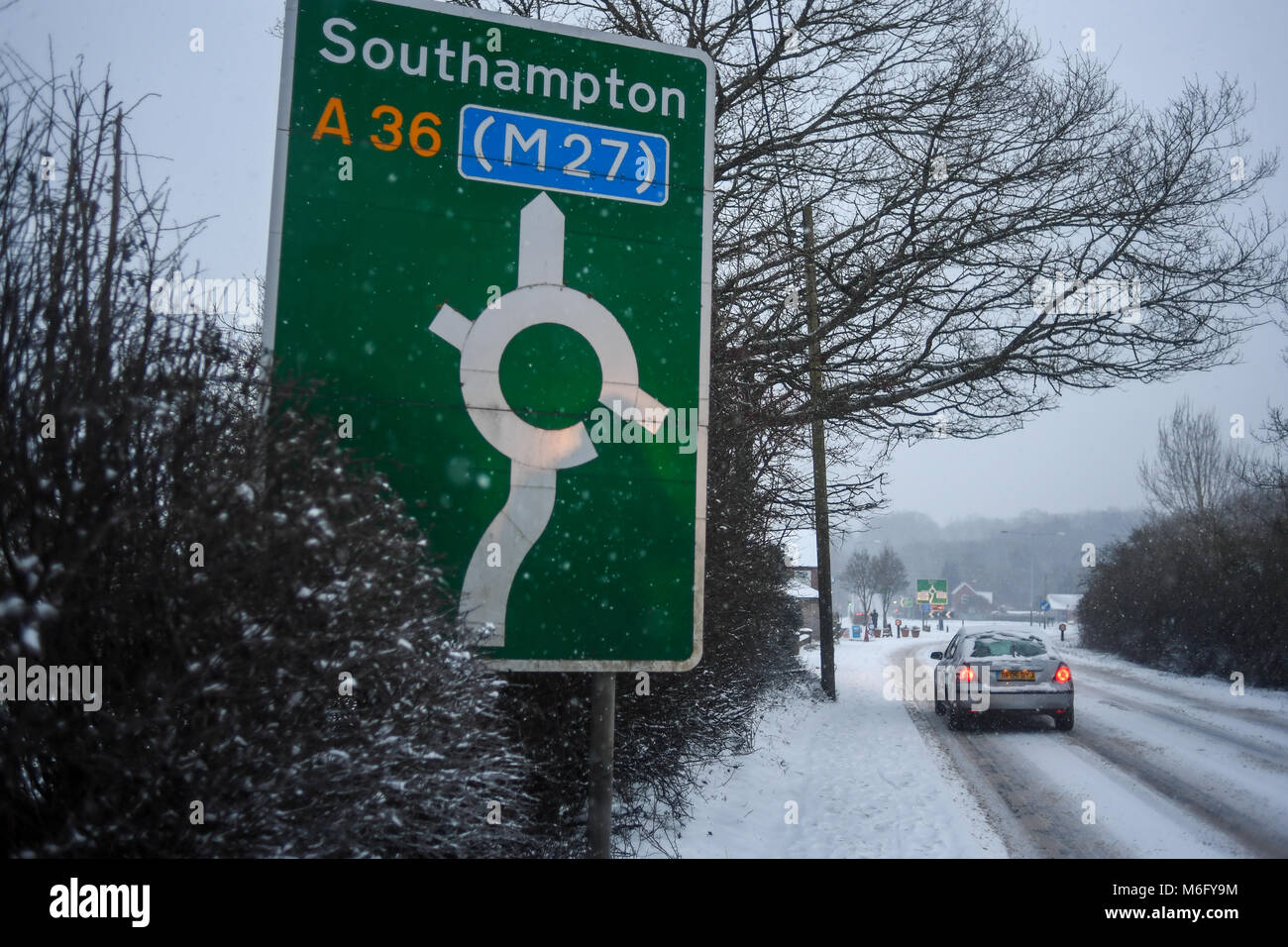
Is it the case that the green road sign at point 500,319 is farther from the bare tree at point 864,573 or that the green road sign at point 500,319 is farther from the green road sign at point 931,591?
the bare tree at point 864,573

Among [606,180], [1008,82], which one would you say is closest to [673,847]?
[606,180]

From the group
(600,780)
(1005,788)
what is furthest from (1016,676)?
(600,780)

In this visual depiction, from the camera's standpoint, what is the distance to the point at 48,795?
1.86 m

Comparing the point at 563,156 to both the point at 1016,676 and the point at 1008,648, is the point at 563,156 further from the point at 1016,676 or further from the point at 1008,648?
the point at 1008,648

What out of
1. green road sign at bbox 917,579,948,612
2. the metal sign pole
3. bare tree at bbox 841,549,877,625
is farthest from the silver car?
bare tree at bbox 841,549,877,625

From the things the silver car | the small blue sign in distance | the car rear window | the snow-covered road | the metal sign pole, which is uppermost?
the small blue sign in distance

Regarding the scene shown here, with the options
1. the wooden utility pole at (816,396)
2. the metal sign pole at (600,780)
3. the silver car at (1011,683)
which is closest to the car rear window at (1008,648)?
the silver car at (1011,683)

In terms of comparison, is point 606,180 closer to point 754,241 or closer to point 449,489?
point 449,489

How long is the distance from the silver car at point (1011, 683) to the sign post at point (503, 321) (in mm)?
11050

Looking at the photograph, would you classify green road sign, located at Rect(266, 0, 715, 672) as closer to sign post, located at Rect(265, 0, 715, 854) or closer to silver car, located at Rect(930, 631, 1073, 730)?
sign post, located at Rect(265, 0, 715, 854)

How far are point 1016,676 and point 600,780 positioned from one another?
11317 mm

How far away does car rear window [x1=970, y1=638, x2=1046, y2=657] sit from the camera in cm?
1263

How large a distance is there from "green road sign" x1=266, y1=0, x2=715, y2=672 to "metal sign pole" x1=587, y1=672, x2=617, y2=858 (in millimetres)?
140

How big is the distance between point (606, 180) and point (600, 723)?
165 centimetres
